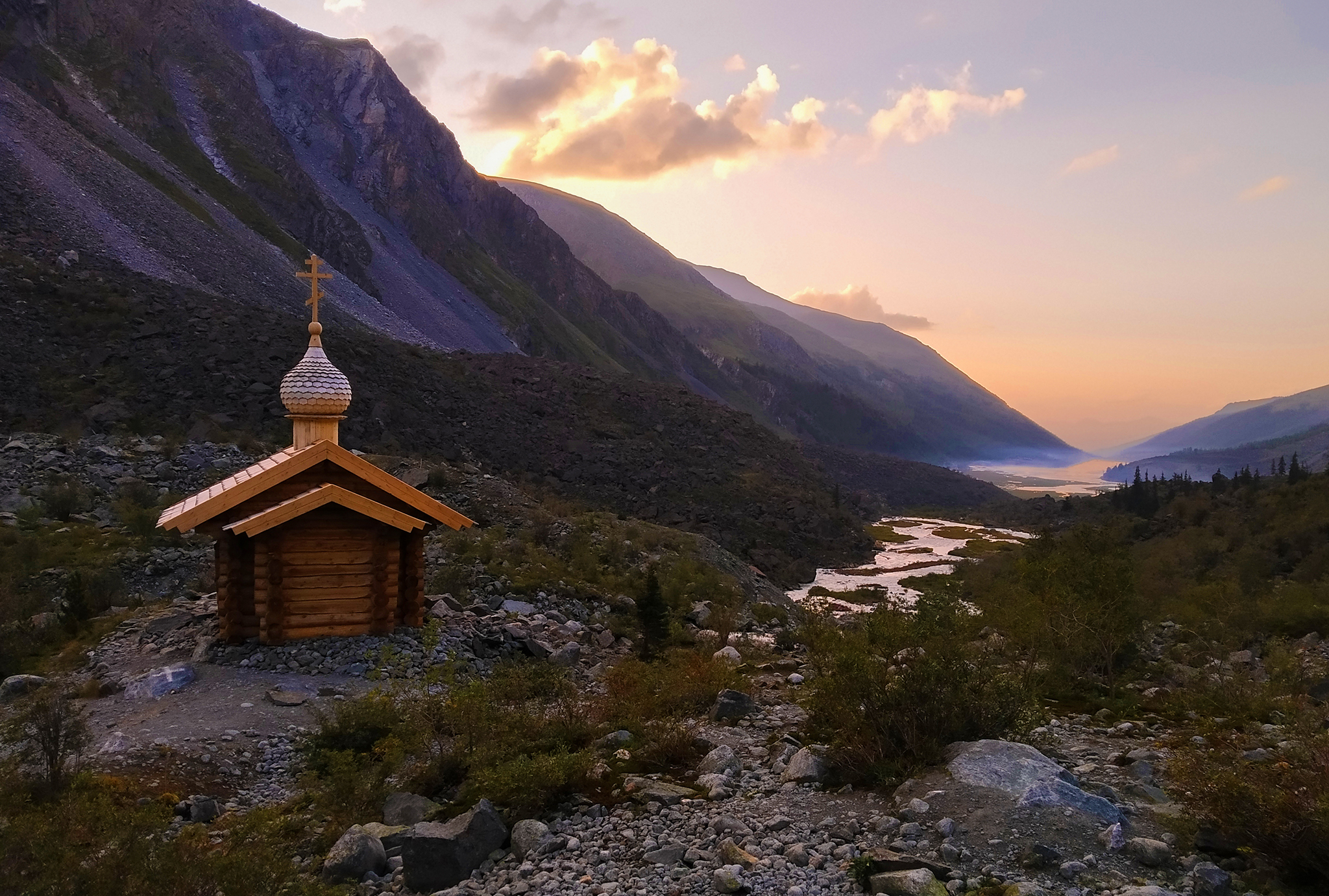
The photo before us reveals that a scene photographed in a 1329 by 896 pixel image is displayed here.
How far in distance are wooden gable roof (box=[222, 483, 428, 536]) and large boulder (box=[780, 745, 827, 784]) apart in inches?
319

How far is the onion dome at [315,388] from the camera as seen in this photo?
45.6 ft

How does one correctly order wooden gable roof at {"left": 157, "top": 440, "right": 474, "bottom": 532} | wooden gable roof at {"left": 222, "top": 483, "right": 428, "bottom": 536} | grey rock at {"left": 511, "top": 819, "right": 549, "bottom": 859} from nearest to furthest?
grey rock at {"left": 511, "top": 819, "right": 549, "bottom": 859} < wooden gable roof at {"left": 222, "top": 483, "right": 428, "bottom": 536} < wooden gable roof at {"left": 157, "top": 440, "right": 474, "bottom": 532}

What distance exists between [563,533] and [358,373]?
1953 cm

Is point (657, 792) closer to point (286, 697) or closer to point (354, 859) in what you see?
point (354, 859)

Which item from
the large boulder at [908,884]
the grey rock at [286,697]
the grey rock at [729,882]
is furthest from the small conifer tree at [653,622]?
the large boulder at [908,884]

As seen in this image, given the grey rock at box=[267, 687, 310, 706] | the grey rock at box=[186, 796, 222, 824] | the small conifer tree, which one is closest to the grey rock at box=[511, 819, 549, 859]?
the grey rock at box=[186, 796, 222, 824]

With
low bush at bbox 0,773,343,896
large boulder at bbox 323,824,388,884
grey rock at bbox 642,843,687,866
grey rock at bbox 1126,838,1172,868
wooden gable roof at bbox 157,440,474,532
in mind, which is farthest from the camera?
wooden gable roof at bbox 157,440,474,532

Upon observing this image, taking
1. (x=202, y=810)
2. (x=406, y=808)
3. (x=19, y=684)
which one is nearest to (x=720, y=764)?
(x=406, y=808)

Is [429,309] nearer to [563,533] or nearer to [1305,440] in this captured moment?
[563,533]

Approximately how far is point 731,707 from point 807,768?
2.70 meters

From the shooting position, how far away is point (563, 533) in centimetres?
2484

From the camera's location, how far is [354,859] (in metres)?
6.88

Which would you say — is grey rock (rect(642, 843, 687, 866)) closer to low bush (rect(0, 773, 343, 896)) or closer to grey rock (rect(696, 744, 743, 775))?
grey rock (rect(696, 744, 743, 775))

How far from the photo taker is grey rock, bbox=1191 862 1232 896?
5566 mm
